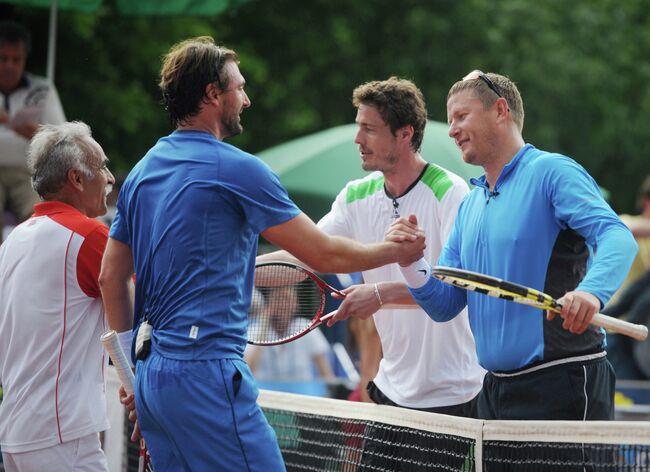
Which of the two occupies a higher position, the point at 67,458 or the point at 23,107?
the point at 23,107

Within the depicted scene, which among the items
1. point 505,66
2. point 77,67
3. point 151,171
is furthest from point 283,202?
point 505,66

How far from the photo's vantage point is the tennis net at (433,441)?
4.63 m

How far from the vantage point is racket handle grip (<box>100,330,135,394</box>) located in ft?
15.7

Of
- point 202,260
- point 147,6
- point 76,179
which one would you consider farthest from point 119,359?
point 147,6

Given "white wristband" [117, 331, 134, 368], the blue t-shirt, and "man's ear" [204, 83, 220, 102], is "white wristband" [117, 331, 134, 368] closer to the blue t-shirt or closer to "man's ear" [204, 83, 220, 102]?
the blue t-shirt

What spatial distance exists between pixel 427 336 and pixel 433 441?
→ 0.93 meters

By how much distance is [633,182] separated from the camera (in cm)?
2617

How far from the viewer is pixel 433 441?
5.24m

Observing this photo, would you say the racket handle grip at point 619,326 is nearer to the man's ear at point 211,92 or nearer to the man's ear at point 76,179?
the man's ear at point 211,92

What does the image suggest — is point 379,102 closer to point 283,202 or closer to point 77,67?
point 283,202

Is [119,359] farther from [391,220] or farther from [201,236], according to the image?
[391,220]

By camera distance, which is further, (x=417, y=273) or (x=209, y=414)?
(x=417, y=273)

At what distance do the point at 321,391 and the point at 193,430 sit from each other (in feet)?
25.4

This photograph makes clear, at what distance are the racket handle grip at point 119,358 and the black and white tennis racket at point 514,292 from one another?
4.34ft
